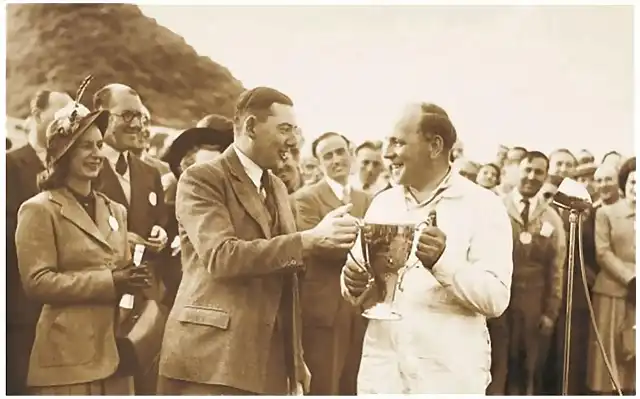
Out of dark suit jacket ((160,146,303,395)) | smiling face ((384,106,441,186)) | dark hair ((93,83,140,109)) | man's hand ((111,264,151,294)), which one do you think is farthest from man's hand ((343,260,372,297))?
dark hair ((93,83,140,109))

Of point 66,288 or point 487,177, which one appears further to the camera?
point 487,177

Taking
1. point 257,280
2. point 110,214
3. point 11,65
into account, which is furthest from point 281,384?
point 11,65

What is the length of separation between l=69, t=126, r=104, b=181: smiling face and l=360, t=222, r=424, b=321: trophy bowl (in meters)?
0.65

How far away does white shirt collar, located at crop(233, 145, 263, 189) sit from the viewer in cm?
192

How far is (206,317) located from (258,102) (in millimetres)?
520

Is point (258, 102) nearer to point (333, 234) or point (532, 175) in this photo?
point (333, 234)

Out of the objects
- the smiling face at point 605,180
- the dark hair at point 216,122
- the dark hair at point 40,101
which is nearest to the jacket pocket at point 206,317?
the dark hair at point 216,122

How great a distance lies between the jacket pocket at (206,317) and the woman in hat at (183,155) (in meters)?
0.07

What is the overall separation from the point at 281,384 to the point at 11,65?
3.24 ft

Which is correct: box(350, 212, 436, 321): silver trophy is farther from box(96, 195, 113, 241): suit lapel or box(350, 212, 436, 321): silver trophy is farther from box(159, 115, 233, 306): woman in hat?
box(96, 195, 113, 241): suit lapel

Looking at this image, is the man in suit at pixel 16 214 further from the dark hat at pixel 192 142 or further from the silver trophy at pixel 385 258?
the silver trophy at pixel 385 258

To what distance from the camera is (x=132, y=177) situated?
6.31ft

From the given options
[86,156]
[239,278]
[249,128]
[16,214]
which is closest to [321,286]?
[239,278]

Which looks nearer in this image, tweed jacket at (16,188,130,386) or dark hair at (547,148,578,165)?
tweed jacket at (16,188,130,386)
